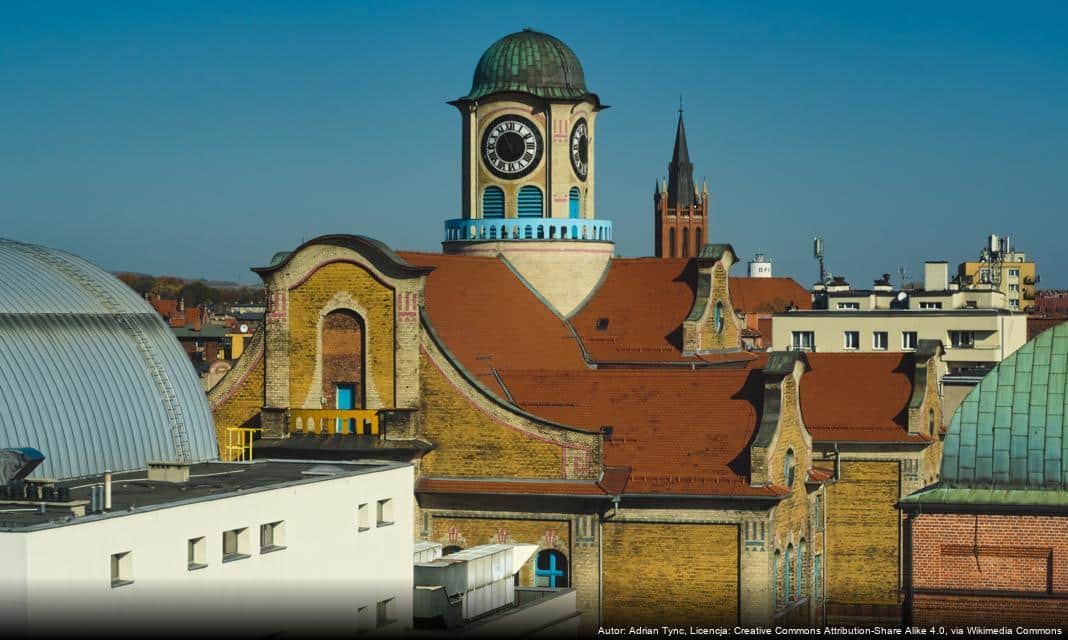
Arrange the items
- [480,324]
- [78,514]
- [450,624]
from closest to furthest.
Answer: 1. [78,514]
2. [450,624]
3. [480,324]

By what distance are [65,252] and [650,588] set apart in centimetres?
1895

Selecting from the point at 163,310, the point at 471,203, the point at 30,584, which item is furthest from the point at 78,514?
the point at 163,310

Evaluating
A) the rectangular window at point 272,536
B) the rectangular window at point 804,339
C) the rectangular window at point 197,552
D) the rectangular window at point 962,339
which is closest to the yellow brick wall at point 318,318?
the rectangular window at point 272,536

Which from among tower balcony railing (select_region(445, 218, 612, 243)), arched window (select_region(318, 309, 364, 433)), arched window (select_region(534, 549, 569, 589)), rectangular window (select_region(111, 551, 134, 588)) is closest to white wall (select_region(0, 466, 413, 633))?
rectangular window (select_region(111, 551, 134, 588))

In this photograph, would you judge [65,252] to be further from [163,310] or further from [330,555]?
[163,310]

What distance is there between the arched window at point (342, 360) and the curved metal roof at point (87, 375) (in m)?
8.58

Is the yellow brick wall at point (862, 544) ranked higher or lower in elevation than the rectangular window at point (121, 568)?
lower

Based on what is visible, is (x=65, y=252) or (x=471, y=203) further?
(x=471, y=203)

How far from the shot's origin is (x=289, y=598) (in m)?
44.8

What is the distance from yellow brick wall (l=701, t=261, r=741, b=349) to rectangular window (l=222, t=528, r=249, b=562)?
32.9 metres

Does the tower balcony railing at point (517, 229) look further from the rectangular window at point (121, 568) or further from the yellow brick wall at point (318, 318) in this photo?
the rectangular window at point (121, 568)

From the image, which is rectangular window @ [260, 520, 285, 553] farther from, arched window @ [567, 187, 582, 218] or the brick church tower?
the brick church tower

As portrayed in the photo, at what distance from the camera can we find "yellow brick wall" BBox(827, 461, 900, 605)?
6594 cm

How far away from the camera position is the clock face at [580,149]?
3056 inches
